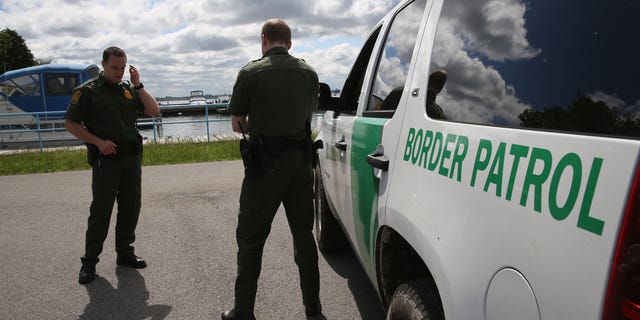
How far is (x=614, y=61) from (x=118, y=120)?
341cm

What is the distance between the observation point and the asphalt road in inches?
124

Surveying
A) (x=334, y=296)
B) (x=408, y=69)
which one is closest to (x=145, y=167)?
(x=334, y=296)

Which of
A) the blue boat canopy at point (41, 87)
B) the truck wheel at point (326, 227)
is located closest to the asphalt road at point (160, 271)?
the truck wheel at point (326, 227)

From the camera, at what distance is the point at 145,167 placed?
30.0 feet

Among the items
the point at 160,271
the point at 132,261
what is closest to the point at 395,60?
the point at 160,271

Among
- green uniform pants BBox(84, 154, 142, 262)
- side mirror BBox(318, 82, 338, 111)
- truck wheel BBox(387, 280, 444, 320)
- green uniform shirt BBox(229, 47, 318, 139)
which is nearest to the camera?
truck wheel BBox(387, 280, 444, 320)

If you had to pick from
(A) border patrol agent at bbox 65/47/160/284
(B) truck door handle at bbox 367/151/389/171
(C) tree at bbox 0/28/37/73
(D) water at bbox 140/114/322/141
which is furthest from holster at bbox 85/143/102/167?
(C) tree at bbox 0/28/37/73

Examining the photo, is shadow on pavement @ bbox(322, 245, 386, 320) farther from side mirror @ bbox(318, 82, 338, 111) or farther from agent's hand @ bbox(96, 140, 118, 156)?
agent's hand @ bbox(96, 140, 118, 156)

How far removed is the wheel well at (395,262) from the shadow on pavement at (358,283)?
1087 mm

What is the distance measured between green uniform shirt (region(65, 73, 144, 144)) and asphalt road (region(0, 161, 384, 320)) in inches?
45.0

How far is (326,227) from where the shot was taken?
154 inches

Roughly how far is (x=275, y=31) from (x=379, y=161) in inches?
45.9

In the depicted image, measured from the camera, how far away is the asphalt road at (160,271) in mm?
3162

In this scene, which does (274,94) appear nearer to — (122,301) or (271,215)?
(271,215)
